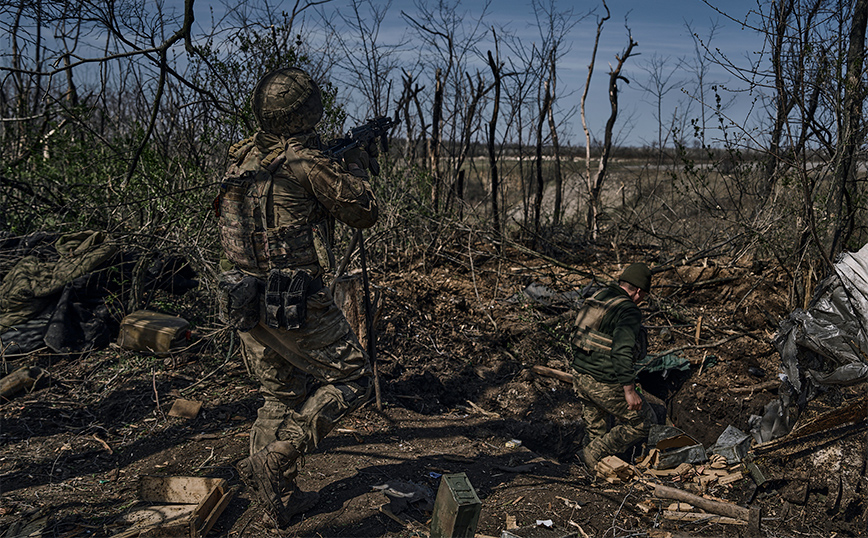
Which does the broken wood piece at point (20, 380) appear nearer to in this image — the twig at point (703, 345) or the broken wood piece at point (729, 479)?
→ the broken wood piece at point (729, 479)

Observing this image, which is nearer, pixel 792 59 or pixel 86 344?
pixel 792 59

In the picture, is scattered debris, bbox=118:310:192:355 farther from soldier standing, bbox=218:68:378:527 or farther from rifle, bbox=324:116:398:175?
rifle, bbox=324:116:398:175

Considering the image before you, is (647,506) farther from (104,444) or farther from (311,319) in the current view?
(104,444)

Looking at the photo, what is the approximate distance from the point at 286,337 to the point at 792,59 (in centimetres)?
448

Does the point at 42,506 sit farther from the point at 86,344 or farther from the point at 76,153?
the point at 76,153

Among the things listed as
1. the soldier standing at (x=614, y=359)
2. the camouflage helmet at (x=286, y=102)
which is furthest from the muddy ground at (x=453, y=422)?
the camouflage helmet at (x=286, y=102)

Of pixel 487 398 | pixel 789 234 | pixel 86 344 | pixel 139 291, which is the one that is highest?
pixel 789 234

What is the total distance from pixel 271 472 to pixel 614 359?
2306 mm

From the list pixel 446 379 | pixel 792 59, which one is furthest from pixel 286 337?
pixel 792 59

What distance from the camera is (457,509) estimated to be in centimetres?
217

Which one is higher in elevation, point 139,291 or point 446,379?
point 139,291

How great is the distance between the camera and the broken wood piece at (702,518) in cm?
315

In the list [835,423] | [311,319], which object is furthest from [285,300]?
[835,423]

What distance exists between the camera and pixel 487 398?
5.18 m
